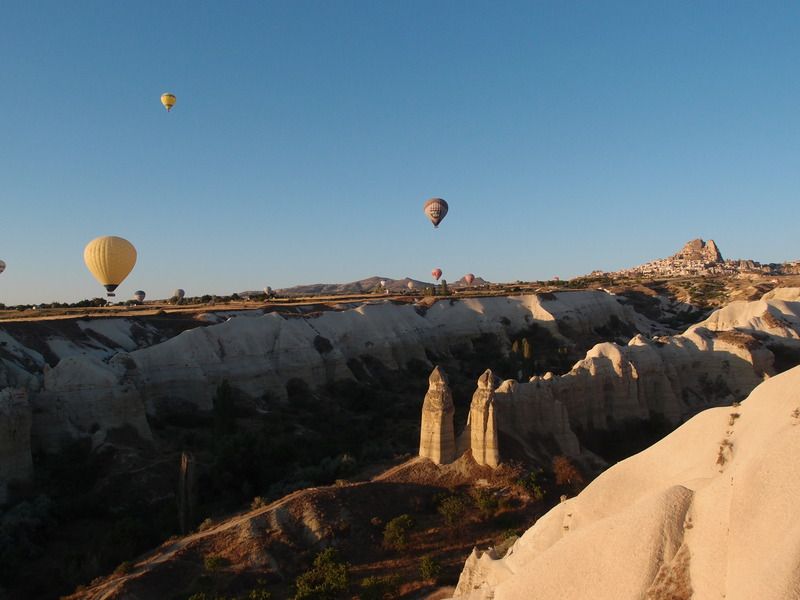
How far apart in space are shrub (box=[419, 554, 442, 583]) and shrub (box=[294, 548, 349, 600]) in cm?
227

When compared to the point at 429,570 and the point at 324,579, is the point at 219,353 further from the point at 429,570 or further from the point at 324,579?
the point at 429,570

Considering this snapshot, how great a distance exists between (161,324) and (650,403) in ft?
121

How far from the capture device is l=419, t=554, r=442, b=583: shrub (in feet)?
57.2

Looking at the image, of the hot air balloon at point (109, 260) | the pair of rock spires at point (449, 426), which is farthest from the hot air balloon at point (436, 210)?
the pair of rock spires at point (449, 426)

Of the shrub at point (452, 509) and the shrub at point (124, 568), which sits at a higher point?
the shrub at point (124, 568)

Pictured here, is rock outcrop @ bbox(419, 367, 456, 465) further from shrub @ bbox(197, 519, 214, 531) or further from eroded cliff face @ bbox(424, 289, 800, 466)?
shrub @ bbox(197, 519, 214, 531)

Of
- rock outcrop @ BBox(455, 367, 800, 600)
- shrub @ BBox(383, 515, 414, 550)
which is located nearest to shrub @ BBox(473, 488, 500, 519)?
shrub @ BBox(383, 515, 414, 550)

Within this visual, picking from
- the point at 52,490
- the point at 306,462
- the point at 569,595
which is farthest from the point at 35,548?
the point at 569,595

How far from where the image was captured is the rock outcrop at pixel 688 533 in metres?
8.75

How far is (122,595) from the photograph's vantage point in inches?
617

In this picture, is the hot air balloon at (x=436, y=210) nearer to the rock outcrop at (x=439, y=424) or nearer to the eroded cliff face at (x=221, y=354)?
the eroded cliff face at (x=221, y=354)

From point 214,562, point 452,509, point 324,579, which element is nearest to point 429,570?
point 324,579

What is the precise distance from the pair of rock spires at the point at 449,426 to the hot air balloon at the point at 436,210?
5579cm

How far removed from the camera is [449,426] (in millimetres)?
23391
